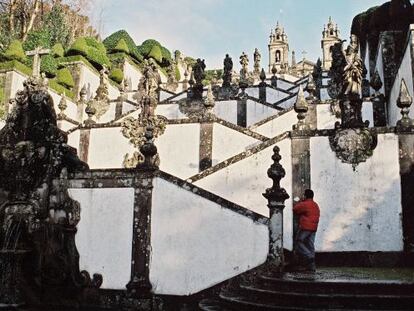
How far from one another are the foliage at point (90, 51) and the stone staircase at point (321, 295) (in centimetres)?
2402

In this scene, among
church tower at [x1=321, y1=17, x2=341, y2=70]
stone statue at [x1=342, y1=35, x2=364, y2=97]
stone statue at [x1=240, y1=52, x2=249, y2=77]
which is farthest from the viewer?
church tower at [x1=321, y1=17, x2=341, y2=70]

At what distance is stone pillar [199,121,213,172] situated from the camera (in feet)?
51.0

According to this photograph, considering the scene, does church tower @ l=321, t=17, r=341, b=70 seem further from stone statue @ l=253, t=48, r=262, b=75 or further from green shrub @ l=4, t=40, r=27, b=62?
green shrub @ l=4, t=40, r=27, b=62

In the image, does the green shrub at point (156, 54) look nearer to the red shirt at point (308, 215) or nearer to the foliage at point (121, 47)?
the foliage at point (121, 47)

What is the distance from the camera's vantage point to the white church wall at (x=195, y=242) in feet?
27.6

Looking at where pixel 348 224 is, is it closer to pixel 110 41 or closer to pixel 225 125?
pixel 225 125

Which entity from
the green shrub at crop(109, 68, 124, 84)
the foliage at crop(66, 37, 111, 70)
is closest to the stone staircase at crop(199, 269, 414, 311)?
the foliage at crop(66, 37, 111, 70)

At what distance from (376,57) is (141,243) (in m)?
16.0

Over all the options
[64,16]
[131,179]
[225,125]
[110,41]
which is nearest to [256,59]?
[110,41]

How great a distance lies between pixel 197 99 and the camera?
21375 mm

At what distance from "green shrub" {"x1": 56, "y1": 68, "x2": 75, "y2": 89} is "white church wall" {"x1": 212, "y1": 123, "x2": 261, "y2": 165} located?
13258 millimetres

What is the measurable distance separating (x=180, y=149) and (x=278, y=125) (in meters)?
4.23

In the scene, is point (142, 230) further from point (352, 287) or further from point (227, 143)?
point (227, 143)

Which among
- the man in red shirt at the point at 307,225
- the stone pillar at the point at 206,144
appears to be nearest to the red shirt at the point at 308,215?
the man in red shirt at the point at 307,225
